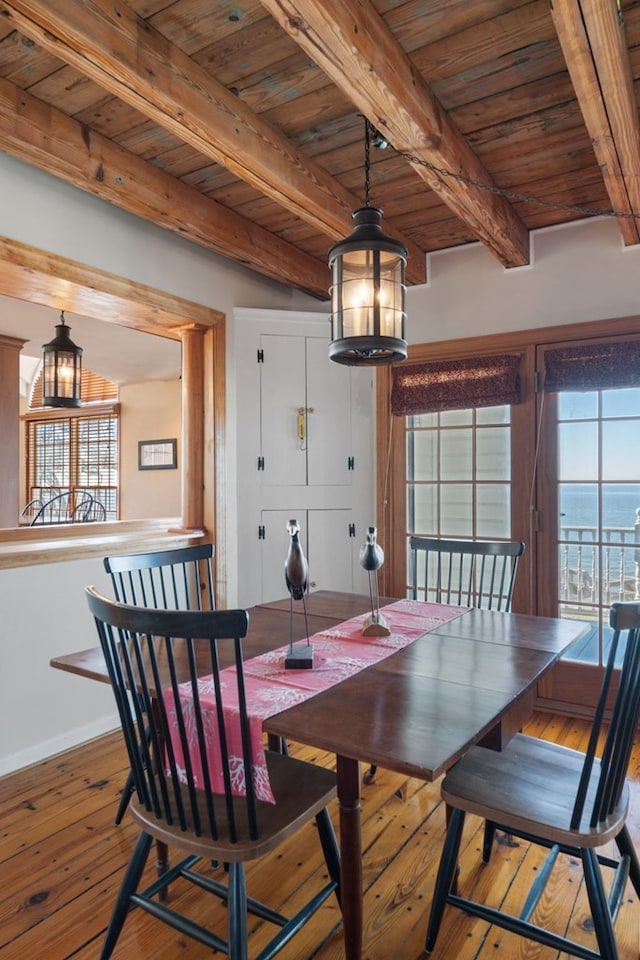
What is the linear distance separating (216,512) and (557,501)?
78.5 inches

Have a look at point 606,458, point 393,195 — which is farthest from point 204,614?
point 606,458

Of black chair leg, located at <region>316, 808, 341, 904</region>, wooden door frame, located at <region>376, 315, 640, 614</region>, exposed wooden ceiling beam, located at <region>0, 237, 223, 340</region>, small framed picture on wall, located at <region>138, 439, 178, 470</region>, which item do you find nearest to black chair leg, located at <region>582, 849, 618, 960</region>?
black chair leg, located at <region>316, 808, 341, 904</region>

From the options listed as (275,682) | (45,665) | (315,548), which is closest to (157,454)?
(315,548)

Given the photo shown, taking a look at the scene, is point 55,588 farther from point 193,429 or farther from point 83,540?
point 193,429

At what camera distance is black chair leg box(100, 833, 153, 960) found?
1512 millimetres

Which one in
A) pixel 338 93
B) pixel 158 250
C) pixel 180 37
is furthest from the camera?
pixel 158 250

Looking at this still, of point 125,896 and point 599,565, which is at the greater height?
point 599,565

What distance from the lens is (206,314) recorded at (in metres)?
3.48

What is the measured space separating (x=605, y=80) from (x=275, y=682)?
80.8 inches

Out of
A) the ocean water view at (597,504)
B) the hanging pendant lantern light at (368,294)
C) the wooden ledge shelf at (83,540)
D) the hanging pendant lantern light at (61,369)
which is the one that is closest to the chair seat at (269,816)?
the hanging pendant lantern light at (368,294)

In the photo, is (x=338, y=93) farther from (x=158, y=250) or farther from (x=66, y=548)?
(x=66, y=548)

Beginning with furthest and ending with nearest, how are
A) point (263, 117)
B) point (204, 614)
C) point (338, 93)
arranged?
point (263, 117)
point (338, 93)
point (204, 614)

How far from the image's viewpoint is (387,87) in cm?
185

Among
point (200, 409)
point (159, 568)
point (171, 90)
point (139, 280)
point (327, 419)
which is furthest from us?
point (327, 419)
